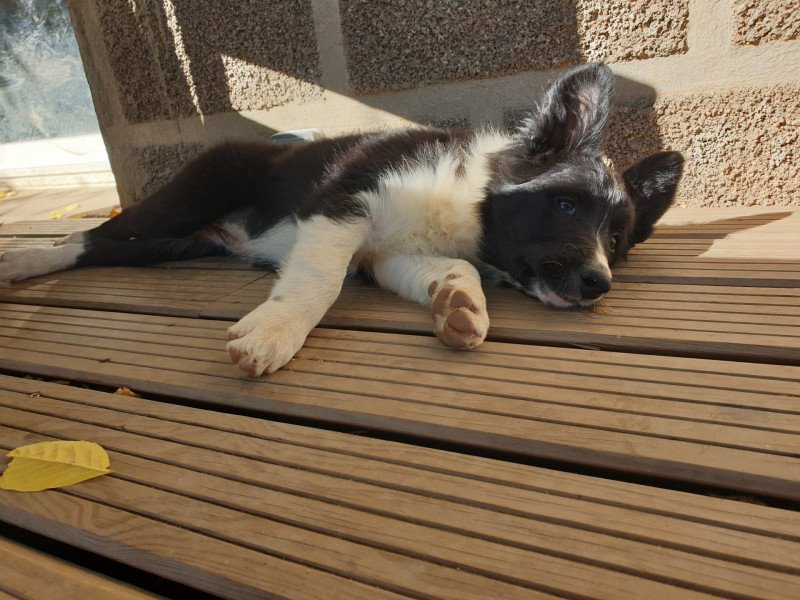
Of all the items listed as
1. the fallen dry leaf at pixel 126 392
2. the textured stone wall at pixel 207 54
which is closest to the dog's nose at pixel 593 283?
the fallen dry leaf at pixel 126 392

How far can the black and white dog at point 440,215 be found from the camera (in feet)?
5.44

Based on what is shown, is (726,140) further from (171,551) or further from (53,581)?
(53,581)

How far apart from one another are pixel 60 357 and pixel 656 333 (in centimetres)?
160

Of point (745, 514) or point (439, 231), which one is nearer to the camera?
point (745, 514)

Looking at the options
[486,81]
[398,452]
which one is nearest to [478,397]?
[398,452]

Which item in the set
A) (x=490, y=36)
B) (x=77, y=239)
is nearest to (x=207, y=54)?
(x=77, y=239)

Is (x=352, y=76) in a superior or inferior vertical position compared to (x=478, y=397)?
superior

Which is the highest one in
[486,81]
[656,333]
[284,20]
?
[284,20]

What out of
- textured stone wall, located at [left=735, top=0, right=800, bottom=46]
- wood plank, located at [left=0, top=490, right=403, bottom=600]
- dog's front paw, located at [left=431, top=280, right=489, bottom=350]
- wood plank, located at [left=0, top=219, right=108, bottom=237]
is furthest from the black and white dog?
wood plank, located at [left=0, top=219, right=108, bottom=237]

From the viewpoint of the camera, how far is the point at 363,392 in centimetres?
A: 131

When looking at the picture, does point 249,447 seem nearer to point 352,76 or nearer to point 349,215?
point 349,215

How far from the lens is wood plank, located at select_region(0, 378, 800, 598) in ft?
2.63

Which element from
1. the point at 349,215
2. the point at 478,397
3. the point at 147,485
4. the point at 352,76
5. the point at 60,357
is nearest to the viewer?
the point at 147,485

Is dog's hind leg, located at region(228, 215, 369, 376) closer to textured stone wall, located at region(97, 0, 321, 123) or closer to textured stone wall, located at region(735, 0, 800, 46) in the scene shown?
textured stone wall, located at region(97, 0, 321, 123)
